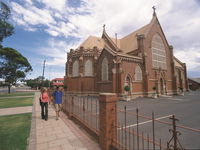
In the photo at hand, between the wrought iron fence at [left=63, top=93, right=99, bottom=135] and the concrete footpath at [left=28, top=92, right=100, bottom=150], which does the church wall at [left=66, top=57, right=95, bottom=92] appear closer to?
the wrought iron fence at [left=63, top=93, right=99, bottom=135]

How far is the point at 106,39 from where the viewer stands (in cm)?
3294

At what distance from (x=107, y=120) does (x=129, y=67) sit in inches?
674

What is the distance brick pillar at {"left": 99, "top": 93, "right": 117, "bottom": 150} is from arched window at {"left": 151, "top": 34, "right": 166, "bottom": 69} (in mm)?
23097

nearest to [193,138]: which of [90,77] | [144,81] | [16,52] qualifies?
[144,81]

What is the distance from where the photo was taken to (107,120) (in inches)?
153

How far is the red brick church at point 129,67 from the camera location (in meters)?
19.6

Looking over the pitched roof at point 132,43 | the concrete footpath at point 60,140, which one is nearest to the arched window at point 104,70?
the pitched roof at point 132,43

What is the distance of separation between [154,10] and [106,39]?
12920 millimetres

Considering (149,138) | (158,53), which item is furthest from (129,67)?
(149,138)

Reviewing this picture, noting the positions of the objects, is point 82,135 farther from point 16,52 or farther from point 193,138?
point 16,52

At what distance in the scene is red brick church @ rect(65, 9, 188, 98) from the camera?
773 inches

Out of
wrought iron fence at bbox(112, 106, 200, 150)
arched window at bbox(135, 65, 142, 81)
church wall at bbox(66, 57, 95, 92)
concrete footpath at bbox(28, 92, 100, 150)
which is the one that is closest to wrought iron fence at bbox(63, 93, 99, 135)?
concrete footpath at bbox(28, 92, 100, 150)

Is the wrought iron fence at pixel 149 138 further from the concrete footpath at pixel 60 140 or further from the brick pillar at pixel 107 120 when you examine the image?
the concrete footpath at pixel 60 140

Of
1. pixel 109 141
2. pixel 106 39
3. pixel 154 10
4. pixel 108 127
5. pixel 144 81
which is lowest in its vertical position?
pixel 109 141
